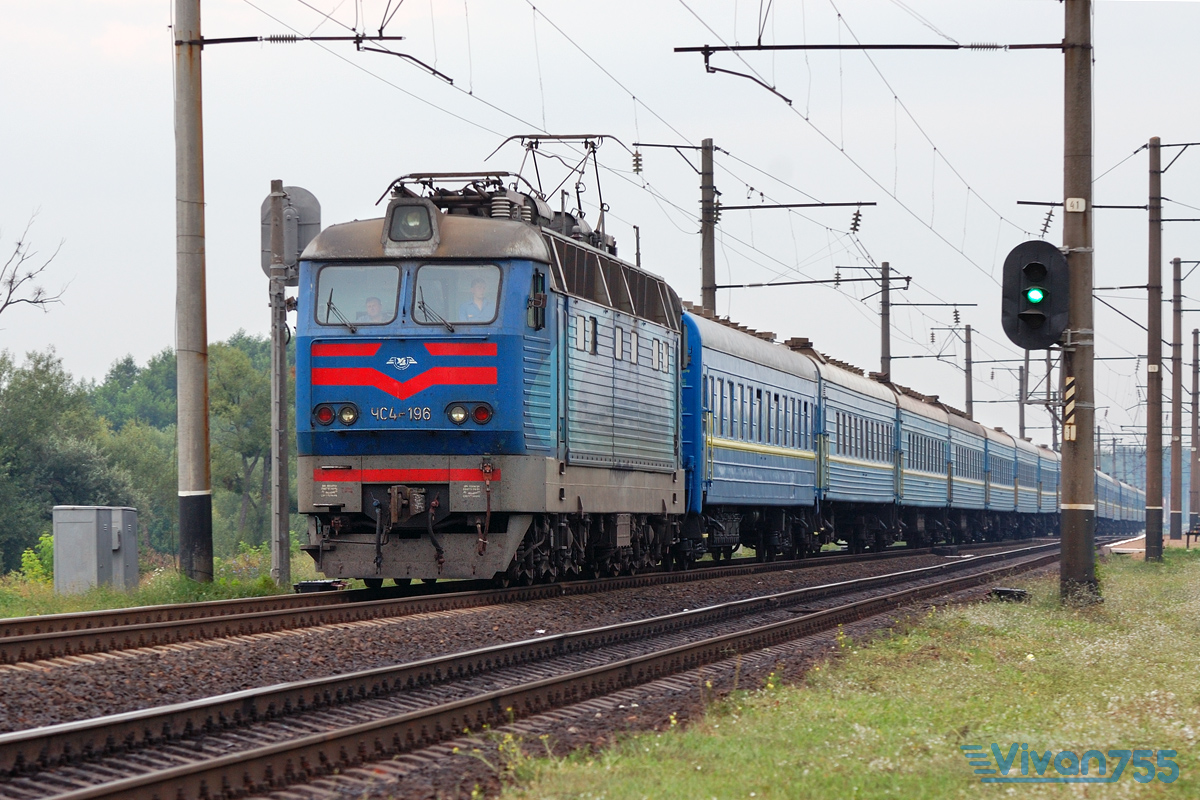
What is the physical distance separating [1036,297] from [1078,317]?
1.38m

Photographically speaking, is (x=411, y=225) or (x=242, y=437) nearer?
(x=411, y=225)

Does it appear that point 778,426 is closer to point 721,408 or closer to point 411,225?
point 721,408

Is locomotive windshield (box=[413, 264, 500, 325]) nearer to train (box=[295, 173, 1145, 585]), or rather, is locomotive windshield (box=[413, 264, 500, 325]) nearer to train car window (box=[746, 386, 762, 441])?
train (box=[295, 173, 1145, 585])

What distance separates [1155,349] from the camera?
3269 centimetres

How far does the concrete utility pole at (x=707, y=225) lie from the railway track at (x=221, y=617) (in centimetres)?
1060

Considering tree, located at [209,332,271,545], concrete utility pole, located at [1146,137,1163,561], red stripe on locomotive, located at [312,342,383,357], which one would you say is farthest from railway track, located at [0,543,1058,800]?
tree, located at [209,332,271,545]

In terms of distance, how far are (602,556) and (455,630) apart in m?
6.55

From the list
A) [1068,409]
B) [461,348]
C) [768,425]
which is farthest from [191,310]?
[768,425]

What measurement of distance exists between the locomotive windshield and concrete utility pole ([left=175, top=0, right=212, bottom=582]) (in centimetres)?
282

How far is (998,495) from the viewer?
51531 millimetres

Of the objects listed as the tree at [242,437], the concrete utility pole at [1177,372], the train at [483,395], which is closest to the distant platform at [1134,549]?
the concrete utility pole at [1177,372]

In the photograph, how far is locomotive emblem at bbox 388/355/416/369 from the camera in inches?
606

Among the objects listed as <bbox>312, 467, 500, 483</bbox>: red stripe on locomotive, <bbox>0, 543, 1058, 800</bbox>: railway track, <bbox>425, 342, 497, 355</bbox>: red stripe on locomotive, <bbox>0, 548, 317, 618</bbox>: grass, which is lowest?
<bbox>0, 548, 317, 618</bbox>: grass

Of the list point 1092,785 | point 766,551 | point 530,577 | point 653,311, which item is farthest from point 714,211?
point 1092,785
